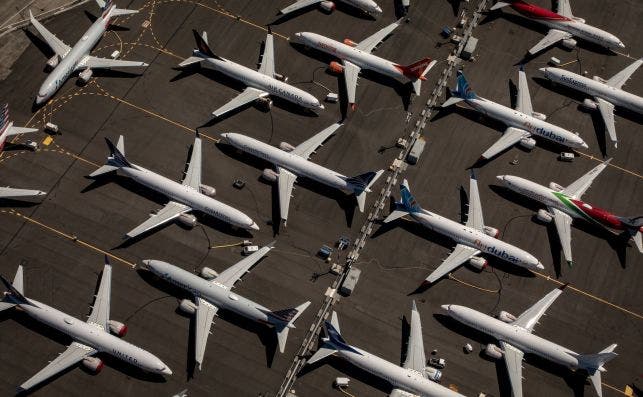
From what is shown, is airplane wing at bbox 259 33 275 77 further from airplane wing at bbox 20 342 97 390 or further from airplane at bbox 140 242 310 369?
airplane wing at bbox 20 342 97 390

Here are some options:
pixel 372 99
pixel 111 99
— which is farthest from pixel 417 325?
pixel 111 99

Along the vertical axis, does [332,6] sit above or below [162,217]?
above

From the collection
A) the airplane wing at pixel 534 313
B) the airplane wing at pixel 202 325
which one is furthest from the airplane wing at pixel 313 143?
the airplane wing at pixel 534 313

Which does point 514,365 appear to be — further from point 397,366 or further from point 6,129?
point 6,129

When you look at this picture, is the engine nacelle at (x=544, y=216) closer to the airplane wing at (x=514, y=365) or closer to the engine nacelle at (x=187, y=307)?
the airplane wing at (x=514, y=365)

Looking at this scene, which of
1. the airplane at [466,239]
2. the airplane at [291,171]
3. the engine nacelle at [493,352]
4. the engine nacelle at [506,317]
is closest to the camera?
the engine nacelle at [493,352]

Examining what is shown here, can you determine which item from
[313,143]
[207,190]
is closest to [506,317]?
[313,143]

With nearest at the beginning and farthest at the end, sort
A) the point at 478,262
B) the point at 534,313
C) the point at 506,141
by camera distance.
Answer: the point at 534,313 → the point at 478,262 → the point at 506,141
